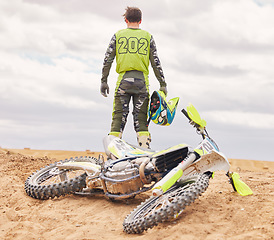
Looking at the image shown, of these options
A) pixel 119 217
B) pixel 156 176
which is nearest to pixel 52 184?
pixel 119 217

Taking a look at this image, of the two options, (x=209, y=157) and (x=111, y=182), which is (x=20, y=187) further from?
(x=209, y=157)

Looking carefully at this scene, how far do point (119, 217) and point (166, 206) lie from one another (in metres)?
0.99

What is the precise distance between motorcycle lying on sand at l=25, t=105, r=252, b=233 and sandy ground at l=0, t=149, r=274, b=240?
0.51 ft

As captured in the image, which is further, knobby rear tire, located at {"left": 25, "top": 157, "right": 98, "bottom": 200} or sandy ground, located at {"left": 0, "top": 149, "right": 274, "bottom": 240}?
knobby rear tire, located at {"left": 25, "top": 157, "right": 98, "bottom": 200}

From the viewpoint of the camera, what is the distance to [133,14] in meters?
6.32

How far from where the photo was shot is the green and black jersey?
6121mm

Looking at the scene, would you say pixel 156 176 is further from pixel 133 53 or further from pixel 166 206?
pixel 133 53

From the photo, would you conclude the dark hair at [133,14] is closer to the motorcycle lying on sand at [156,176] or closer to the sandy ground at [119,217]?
the motorcycle lying on sand at [156,176]

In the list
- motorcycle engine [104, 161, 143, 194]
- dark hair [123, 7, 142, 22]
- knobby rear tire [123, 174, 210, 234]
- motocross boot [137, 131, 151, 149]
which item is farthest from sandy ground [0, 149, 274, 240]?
dark hair [123, 7, 142, 22]

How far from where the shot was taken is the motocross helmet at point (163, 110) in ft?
16.8

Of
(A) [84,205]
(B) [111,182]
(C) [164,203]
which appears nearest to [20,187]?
(A) [84,205]

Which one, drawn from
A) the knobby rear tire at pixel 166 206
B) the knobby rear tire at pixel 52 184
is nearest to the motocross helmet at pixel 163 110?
the knobby rear tire at pixel 52 184

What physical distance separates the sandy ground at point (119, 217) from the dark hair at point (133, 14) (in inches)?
120

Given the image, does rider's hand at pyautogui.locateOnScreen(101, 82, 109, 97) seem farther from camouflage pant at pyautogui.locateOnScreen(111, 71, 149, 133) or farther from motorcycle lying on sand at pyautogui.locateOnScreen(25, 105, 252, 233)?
motorcycle lying on sand at pyautogui.locateOnScreen(25, 105, 252, 233)
